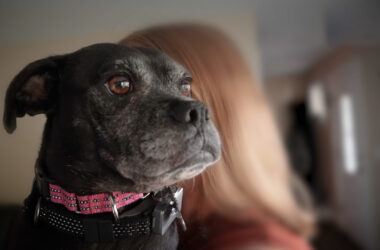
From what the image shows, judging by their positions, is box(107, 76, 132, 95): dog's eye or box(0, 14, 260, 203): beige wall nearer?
box(0, 14, 260, 203): beige wall

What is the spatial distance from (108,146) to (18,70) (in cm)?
20

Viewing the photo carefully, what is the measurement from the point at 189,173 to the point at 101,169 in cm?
16

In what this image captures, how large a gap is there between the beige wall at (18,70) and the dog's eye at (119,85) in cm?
11

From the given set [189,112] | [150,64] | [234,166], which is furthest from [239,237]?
[150,64]

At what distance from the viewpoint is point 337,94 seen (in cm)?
50

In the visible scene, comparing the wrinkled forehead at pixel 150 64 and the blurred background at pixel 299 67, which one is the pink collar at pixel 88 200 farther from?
the wrinkled forehead at pixel 150 64

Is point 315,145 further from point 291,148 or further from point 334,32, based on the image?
point 334,32

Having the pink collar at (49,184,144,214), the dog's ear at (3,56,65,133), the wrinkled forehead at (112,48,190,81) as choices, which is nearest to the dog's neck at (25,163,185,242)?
the pink collar at (49,184,144,214)

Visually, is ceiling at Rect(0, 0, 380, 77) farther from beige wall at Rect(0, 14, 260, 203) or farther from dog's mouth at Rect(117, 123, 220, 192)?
dog's mouth at Rect(117, 123, 220, 192)

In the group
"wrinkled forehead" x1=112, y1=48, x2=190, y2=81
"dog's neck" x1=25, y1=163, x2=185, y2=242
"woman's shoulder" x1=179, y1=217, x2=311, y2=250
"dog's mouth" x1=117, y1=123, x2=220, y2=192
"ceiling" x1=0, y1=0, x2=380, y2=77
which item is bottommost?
"woman's shoulder" x1=179, y1=217, x2=311, y2=250

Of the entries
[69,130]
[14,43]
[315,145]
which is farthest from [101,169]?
[315,145]

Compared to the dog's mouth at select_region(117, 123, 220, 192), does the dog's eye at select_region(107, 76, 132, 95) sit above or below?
above

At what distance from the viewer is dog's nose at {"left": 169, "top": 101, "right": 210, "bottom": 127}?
550mm

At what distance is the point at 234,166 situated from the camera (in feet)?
1.73
